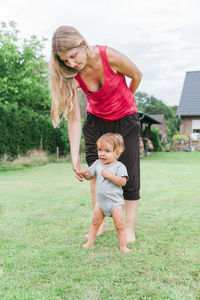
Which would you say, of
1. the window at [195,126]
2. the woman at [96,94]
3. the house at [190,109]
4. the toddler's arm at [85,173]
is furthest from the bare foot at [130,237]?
the window at [195,126]

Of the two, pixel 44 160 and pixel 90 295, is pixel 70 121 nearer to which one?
pixel 90 295

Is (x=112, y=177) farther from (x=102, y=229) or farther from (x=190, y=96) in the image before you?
(x=190, y=96)

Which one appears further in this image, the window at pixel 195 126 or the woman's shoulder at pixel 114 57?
the window at pixel 195 126

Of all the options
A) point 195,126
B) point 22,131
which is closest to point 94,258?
point 22,131

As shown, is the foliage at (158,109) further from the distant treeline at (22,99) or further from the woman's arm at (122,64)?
the woman's arm at (122,64)

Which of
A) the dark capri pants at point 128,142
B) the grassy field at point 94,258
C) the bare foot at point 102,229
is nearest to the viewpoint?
the grassy field at point 94,258

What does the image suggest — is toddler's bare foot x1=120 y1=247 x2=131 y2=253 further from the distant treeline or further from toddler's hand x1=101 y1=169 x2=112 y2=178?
the distant treeline

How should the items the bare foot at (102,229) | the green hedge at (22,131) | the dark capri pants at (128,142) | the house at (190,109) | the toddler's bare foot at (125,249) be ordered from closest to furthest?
the toddler's bare foot at (125,249), the dark capri pants at (128,142), the bare foot at (102,229), the green hedge at (22,131), the house at (190,109)

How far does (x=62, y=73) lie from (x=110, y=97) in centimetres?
47

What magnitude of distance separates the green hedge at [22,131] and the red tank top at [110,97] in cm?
1026

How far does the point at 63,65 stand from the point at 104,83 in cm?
38

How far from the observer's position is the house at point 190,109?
27.2 meters

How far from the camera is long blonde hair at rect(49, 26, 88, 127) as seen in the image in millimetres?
2479

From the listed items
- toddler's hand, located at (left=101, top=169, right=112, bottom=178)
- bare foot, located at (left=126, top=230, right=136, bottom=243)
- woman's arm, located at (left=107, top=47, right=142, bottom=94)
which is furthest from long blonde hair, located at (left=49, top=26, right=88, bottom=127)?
bare foot, located at (left=126, top=230, right=136, bottom=243)
